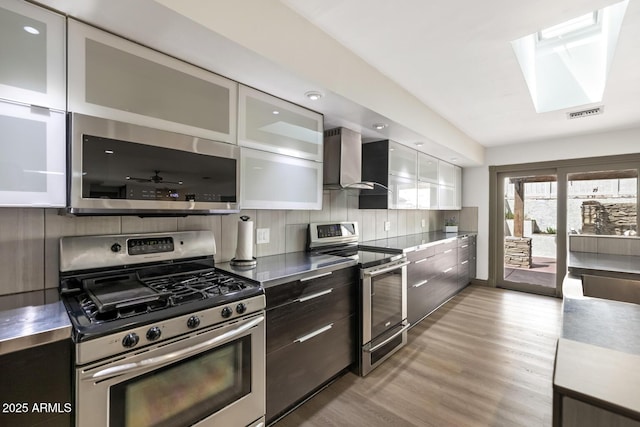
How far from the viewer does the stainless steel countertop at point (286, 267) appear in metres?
1.68

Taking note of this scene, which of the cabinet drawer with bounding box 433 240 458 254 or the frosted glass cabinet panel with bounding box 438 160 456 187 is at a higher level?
the frosted glass cabinet panel with bounding box 438 160 456 187

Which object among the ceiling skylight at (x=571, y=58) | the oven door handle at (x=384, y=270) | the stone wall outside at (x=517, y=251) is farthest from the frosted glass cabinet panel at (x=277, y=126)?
the stone wall outside at (x=517, y=251)

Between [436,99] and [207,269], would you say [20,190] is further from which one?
[436,99]

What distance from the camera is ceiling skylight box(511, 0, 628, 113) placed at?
6.72 ft

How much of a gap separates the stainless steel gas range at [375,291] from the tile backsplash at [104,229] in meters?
0.19

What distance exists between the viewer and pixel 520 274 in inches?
188

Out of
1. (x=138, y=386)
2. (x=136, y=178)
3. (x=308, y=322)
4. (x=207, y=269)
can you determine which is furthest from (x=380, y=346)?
(x=136, y=178)

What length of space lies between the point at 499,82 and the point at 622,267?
172cm

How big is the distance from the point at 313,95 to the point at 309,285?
1.28 meters

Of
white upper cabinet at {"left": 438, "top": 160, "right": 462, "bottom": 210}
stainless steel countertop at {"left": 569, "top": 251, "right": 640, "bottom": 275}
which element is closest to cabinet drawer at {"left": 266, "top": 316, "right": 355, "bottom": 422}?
stainless steel countertop at {"left": 569, "top": 251, "right": 640, "bottom": 275}

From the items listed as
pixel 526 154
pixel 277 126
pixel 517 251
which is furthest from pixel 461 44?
pixel 517 251

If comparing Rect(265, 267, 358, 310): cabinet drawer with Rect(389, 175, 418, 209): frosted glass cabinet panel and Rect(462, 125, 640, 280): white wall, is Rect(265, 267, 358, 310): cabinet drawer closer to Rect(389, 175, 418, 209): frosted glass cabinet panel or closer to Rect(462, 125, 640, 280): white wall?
Rect(389, 175, 418, 209): frosted glass cabinet panel

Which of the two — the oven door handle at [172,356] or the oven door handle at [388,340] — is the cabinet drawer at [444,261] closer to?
the oven door handle at [388,340]

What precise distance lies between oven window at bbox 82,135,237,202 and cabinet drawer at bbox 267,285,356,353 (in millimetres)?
768
